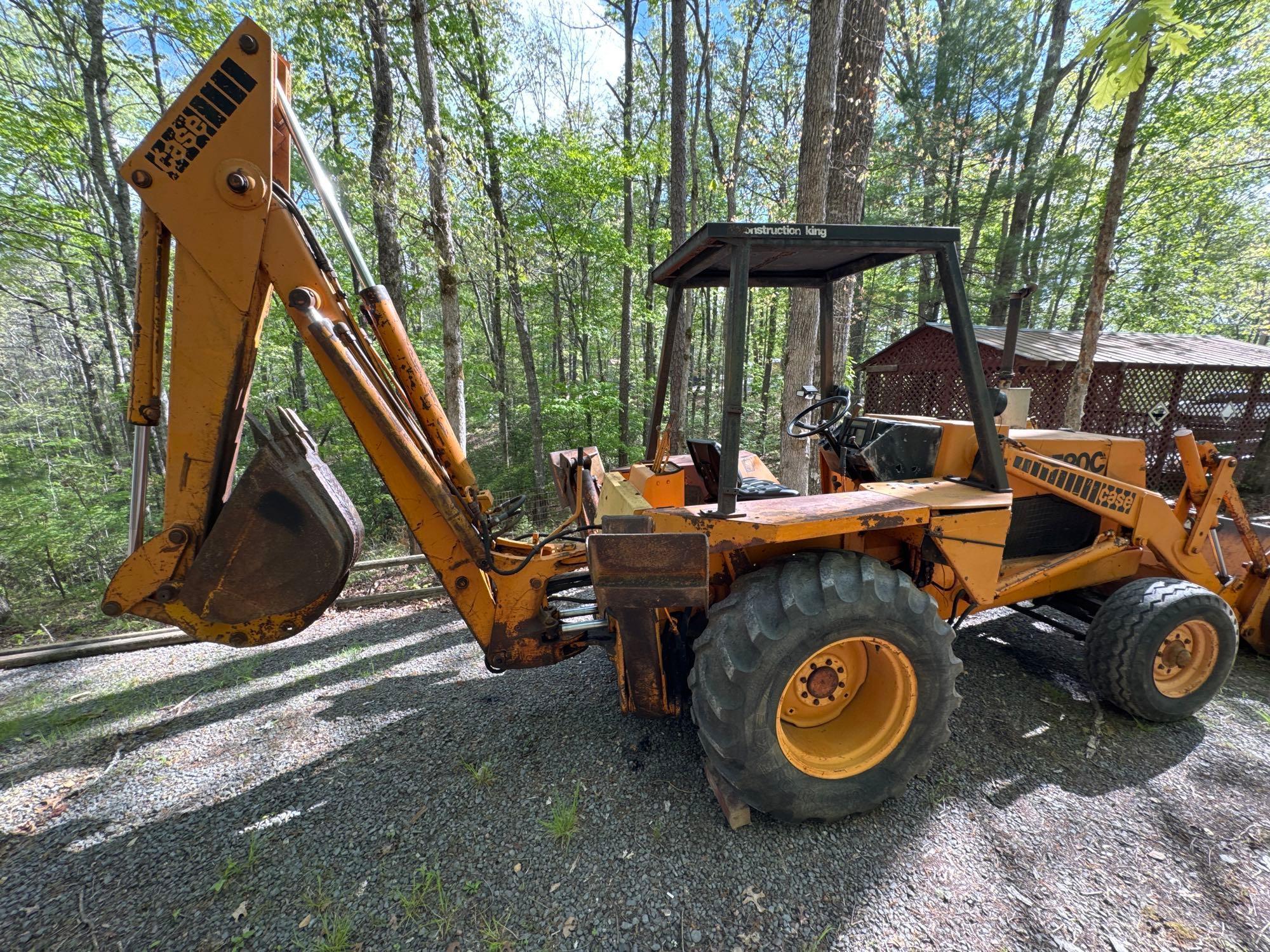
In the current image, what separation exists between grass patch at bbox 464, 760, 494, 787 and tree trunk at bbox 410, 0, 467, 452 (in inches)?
136

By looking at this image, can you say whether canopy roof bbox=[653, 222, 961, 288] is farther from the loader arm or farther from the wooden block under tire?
the wooden block under tire

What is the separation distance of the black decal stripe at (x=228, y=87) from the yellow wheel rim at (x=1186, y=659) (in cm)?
492

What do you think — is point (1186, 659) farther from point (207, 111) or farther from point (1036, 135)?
point (1036, 135)

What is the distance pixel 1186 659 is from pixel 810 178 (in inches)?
175

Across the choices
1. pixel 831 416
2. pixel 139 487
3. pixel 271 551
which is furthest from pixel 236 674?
pixel 831 416

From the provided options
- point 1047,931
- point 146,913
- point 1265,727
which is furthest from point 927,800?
point 146,913

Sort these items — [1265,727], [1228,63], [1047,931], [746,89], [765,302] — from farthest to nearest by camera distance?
[765,302] < [746,89] < [1228,63] < [1265,727] < [1047,931]

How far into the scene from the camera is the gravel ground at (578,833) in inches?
70.8

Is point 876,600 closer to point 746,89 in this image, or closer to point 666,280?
point 666,280

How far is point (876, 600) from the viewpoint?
2.06 m

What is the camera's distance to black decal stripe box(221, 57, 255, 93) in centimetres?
182

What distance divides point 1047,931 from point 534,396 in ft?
32.8

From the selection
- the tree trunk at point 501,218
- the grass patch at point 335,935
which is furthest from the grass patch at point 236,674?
the tree trunk at point 501,218

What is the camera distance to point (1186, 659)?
2.76 metres
